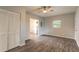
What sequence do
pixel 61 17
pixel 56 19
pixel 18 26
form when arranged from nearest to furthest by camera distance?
pixel 18 26, pixel 56 19, pixel 61 17

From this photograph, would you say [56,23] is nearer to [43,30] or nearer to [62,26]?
[62,26]

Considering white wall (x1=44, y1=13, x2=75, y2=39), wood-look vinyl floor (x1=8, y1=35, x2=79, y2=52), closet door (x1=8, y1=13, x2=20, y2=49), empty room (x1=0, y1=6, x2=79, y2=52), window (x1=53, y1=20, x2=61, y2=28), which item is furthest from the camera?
white wall (x1=44, y1=13, x2=75, y2=39)

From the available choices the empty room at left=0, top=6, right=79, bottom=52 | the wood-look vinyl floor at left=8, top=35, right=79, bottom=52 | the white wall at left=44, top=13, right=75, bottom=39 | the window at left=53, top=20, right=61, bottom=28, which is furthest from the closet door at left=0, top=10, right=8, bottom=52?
the window at left=53, top=20, right=61, bottom=28

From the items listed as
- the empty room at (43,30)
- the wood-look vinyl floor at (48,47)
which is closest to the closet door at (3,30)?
the empty room at (43,30)

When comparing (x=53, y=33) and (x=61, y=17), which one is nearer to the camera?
(x=61, y=17)

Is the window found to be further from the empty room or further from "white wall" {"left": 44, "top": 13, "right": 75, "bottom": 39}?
"white wall" {"left": 44, "top": 13, "right": 75, "bottom": 39}

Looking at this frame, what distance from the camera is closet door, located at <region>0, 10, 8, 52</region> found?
2187mm

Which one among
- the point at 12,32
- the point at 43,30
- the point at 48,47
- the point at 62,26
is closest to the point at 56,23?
the point at 62,26

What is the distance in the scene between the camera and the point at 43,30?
4035 mm
